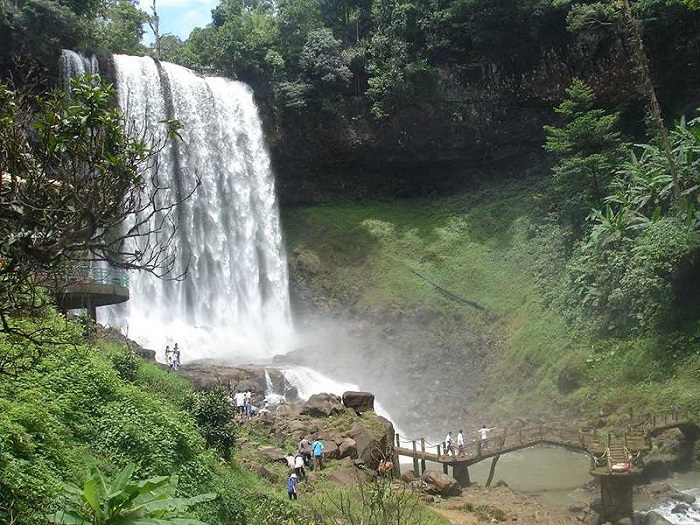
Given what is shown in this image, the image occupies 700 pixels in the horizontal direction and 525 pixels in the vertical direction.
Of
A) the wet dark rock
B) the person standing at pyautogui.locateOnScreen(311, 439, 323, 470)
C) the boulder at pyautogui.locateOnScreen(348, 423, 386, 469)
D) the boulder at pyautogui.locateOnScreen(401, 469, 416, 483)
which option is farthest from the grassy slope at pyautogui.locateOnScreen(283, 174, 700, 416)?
the person standing at pyautogui.locateOnScreen(311, 439, 323, 470)

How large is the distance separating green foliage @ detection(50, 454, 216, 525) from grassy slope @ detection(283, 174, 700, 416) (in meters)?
15.6

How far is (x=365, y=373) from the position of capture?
27.1m

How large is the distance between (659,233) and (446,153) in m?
16.7

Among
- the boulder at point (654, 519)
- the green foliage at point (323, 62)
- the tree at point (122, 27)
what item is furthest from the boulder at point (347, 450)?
the tree at point (122, 27)

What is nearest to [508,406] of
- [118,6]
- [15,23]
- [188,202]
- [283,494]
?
[283,494]

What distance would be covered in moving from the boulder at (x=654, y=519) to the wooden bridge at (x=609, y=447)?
0.39m

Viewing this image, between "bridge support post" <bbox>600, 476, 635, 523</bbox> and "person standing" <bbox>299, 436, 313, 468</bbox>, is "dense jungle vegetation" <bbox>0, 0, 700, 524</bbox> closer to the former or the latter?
"person standing" <bbox>299, 436, 313, 468</bbox>

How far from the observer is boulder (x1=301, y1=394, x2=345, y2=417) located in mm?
18312

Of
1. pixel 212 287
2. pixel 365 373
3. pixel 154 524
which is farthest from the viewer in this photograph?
pixel 212 287

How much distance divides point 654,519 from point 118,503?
12228 millimetres

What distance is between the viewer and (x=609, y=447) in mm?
15234

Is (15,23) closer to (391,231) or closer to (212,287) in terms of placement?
(212,287)

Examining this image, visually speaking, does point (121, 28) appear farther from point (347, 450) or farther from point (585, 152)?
point (347, 450)

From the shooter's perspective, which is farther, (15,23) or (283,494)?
(15,23)
